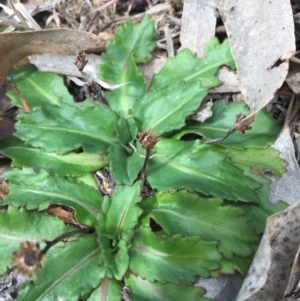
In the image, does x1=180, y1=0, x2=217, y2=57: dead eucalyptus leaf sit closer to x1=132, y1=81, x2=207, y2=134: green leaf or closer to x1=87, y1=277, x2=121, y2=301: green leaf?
x1=132, y1=81, x2=207, y2=134: green leaf

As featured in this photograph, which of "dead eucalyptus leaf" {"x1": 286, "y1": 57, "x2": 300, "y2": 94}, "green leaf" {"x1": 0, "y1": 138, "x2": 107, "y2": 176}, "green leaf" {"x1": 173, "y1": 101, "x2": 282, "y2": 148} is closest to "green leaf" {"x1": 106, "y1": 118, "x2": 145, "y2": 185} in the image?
"green leaf" {"x1": 0, "y1": 138, "x2": 107, "y2": 176}

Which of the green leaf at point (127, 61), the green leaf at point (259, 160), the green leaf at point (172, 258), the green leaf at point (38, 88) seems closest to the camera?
the green leaf at point (172, 258)

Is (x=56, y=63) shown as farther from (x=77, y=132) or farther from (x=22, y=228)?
(x=22, y=228)

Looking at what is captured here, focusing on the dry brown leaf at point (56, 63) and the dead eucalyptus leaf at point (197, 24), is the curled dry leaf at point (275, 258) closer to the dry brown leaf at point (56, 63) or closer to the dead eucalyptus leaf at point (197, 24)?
the dead eucalyptus leaf at point (197, 24)

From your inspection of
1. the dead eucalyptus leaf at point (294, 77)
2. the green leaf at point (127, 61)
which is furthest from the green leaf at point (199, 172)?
the dead eucalyptus leaf at point (294, 77)

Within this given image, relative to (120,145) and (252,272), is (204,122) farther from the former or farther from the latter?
(252,272)

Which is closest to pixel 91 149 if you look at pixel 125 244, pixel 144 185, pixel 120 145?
pixel 120 145
